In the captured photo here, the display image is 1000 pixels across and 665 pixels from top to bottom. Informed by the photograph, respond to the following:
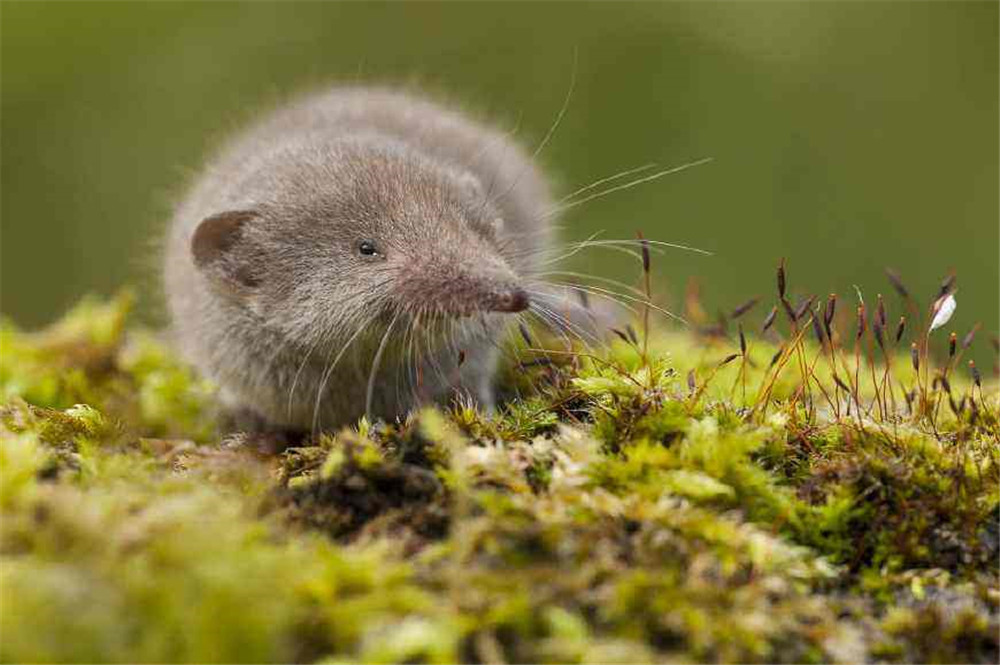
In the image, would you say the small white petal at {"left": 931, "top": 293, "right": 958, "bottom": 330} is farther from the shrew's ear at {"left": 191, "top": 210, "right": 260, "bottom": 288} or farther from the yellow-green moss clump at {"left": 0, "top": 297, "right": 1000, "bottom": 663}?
the shrew's ear at {"left": 191, "top": 210, "right": 260, "bottom": 288}

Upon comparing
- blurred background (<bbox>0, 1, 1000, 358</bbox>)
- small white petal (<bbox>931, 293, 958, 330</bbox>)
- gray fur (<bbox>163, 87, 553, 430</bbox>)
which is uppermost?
blurred background (<bbox>0, 1, 1000, 358</bbox>)

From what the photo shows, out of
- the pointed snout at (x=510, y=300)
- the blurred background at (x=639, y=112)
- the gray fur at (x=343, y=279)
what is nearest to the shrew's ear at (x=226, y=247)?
the gray fur at (x=343, y=279)

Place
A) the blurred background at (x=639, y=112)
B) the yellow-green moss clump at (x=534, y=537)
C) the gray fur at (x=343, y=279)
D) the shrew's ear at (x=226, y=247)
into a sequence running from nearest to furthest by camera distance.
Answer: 1. the yellow-green moss clump at (x=534, y=537)
2. the gray fur at (x=343, y=279)
3. the shrew's ear at (x=226, y=247)
4. the blurred background at (x=639, y=112)

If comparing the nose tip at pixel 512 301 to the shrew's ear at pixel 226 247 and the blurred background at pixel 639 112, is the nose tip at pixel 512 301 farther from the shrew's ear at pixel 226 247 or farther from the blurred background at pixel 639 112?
the blurred background at pixel 639 112

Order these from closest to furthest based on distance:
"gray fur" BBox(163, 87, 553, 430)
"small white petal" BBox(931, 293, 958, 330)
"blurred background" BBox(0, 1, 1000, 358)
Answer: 1. "small white petal" BBox(931, 293, 958, 330)
2. "gray fur" BBox(163, 87, 553, 430)
3. "blurred background" BBox(0, 1, 1000, 358)

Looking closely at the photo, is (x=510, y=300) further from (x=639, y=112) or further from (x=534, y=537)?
(x=639, y=112)

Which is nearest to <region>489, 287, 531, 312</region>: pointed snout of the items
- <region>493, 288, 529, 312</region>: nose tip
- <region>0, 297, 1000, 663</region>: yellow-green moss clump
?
<region>493, 288, 529, 312</region>: nose tip

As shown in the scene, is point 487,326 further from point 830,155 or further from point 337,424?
point 830,155

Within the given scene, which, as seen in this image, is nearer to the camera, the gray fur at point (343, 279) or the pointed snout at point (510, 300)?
the pointed snout at point (510, 300)
